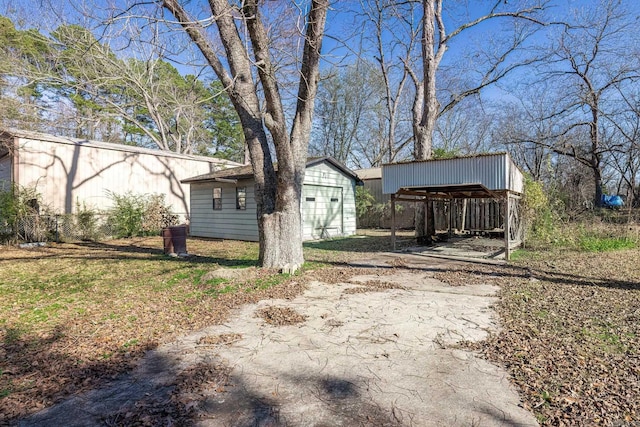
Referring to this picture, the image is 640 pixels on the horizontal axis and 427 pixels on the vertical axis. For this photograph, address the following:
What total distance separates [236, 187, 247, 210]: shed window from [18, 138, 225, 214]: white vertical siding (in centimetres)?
478

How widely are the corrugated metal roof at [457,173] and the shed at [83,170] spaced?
37.1ft

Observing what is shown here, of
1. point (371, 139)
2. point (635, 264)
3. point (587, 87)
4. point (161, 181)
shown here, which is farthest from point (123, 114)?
point (587, 87)

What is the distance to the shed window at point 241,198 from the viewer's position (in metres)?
13.7

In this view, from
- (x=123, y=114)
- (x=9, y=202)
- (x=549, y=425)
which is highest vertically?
(x=123, y=114)

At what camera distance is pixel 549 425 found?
2146 millimetres

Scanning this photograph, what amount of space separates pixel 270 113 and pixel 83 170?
437 inches

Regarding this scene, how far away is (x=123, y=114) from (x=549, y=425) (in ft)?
76.1

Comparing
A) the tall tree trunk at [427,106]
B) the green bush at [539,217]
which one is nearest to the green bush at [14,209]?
the tall tree trunk at [427,106]

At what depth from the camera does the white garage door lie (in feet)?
43.2

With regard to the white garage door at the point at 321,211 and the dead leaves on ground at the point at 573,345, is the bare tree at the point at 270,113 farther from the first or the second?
the white garage door at the point at 321,211

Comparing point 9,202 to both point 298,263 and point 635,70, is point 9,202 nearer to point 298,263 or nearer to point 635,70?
point 298,263

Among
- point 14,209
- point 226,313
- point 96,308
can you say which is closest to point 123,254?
point 14,209

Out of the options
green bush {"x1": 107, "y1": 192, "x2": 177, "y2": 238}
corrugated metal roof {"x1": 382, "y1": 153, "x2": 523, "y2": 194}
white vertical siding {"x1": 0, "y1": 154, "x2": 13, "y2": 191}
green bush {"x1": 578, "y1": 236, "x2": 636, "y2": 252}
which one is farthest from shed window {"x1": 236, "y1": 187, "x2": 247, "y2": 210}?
green bush {"x1": 578, "y1": 236, "x2": 636, "y2": 252}

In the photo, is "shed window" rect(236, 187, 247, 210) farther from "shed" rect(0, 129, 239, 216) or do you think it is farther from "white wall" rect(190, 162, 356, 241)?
"shed" rect(0, 129, 239, 216)
